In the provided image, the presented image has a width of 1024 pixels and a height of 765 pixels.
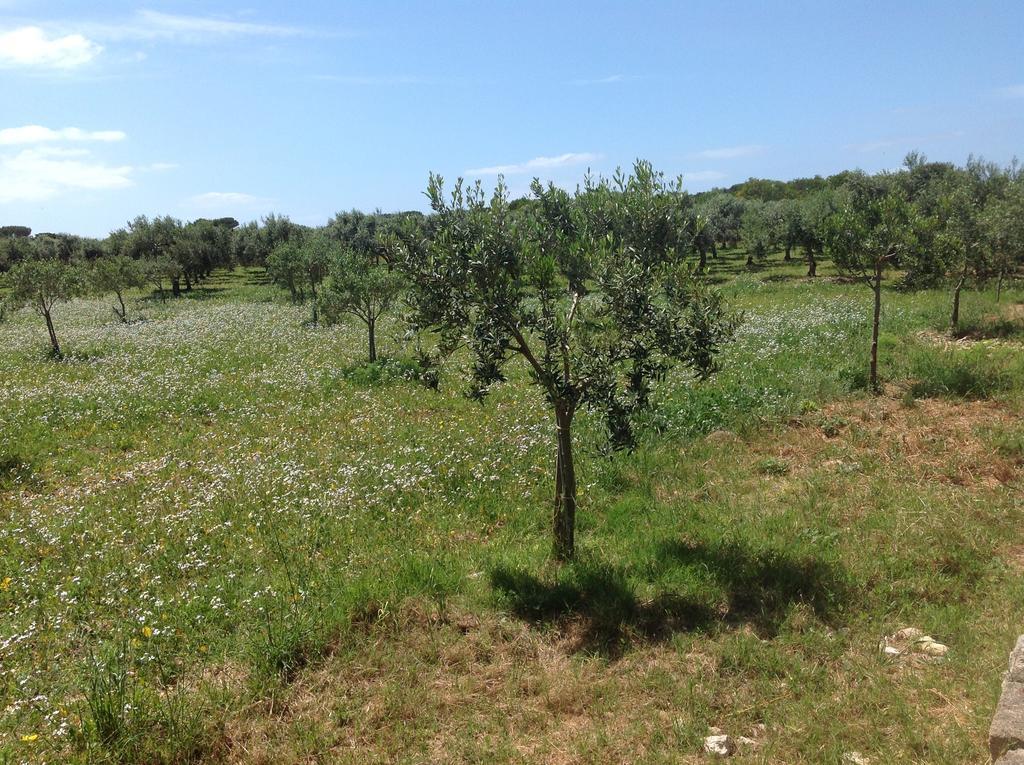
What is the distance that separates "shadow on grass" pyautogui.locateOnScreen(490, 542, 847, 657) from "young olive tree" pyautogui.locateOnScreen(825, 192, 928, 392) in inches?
393

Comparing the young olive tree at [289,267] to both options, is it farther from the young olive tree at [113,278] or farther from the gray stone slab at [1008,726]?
the gray stone slab at [1008,726]

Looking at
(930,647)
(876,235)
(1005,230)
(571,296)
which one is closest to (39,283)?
(571,296)

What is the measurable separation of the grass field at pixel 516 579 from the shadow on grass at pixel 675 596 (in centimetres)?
4

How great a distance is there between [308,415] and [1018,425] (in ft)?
55.1

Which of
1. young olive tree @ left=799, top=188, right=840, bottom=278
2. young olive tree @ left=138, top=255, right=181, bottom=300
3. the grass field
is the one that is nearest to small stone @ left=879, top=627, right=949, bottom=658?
the grass field

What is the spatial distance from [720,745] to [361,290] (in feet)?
74.9

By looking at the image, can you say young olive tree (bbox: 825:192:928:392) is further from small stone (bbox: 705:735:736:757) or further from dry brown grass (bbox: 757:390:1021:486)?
small stone (bbox: 705:735:736:757)

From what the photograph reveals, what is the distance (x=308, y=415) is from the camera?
17.5 m

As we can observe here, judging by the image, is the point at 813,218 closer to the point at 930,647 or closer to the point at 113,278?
the point at 930,647

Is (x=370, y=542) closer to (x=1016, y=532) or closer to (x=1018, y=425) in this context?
(x=1016, y=532)

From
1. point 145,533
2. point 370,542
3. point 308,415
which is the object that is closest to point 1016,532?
point 370,542

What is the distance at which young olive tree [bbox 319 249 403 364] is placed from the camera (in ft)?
84.5

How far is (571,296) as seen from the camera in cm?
852

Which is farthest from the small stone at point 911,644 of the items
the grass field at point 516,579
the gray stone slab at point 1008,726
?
the gray stone slab at point 1008,726
